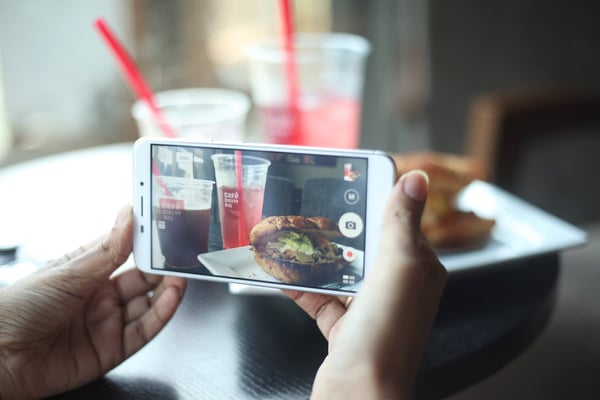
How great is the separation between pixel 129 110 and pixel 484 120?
3.76 ft

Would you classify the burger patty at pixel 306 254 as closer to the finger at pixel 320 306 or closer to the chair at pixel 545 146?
the finger at pixel 320 306

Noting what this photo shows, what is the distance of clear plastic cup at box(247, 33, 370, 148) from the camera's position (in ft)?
3.39

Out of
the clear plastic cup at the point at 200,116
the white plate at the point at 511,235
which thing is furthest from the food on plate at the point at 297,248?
the clear plastic cup at the point at 200,116

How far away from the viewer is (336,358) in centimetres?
53

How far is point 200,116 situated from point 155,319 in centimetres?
48

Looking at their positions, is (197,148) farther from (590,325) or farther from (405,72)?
(405,72)

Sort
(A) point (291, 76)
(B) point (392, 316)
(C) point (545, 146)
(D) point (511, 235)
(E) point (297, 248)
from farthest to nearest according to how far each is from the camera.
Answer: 1. (C) point (545, 146)
2. (A) point (291, 76)
3. (D) point (511, 235)
4. (E) point (297, 248)
5. (B) point (392, 316)

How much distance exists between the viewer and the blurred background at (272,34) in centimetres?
175

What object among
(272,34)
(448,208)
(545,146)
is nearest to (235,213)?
(448,208)

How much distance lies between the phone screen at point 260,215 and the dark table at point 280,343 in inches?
3.5

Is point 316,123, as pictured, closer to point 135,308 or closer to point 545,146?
point 135,308

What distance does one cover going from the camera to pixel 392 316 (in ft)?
1.72

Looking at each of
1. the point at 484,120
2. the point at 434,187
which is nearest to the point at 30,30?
the point at 484,120

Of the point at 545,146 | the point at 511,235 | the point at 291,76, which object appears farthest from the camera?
the point at 545,146
